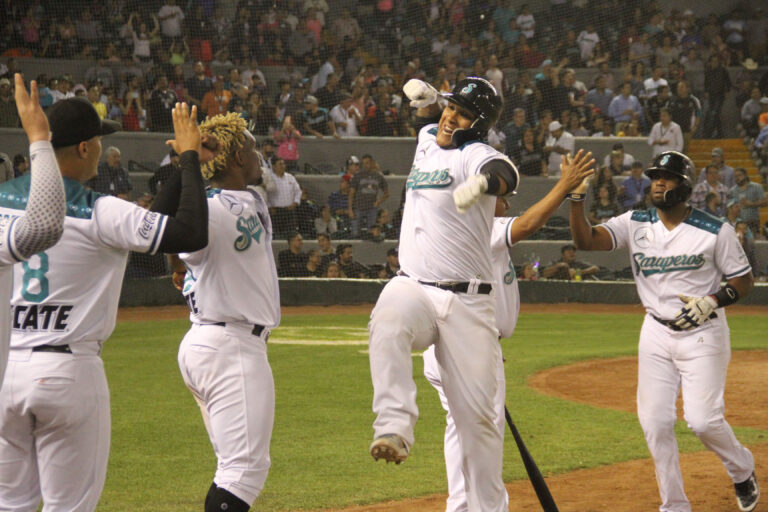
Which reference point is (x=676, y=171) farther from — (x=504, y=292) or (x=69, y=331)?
(x=69, y=331)

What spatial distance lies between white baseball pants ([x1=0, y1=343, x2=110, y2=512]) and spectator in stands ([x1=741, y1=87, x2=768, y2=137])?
22.1 meters

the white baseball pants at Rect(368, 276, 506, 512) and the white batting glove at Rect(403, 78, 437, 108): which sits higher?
the white batting glove at Rect(403, 78, 437, 108)

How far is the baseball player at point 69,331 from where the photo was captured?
12.0 ft

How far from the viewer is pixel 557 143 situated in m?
21.6

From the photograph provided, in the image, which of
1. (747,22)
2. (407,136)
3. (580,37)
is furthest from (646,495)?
(747,22)

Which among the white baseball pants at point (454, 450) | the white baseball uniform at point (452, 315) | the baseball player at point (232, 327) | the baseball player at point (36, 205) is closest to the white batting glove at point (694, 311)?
the white baseball pants at point (454, 450)

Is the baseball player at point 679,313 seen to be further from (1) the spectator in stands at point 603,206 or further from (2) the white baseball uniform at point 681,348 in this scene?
(1) the spectator in stands at point 603,206

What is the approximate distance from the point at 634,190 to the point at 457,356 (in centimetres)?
1607

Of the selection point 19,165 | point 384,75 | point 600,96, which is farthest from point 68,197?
point 600,96

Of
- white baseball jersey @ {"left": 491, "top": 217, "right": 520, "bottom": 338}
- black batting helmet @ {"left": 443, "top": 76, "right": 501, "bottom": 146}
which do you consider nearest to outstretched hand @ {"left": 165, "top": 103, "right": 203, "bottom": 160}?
black batting helmet @ {"left": 443, "top": 76, "right": 501, "bottom": 146}

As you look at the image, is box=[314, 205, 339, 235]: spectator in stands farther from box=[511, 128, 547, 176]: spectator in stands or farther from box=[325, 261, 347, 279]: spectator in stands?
box=[511, 128, 547, 176]: spectator in stands

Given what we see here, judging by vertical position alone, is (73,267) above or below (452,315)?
above

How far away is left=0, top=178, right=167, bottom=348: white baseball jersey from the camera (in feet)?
12.1

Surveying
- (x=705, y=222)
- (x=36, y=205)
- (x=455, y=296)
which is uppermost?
(x=36, y=205)
